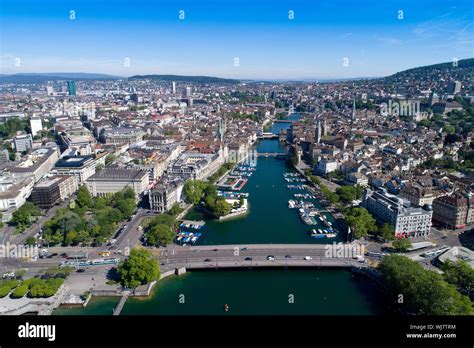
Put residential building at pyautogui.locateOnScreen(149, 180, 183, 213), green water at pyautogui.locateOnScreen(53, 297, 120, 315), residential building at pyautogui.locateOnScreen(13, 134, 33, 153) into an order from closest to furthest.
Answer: green water at pyautogui.locateOnScreen(53, 297, 120, 315) → residential building at pyautogui.locateOnScreen(149, 180, 183, 213) → residential building at pyautogui.locateOnScreen(13, 134, 33, 153)

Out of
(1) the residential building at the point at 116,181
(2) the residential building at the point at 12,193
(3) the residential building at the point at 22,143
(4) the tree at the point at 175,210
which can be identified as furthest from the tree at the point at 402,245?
(3) the residential building at the point at 22,143

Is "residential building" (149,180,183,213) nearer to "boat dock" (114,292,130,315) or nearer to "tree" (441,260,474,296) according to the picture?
"boat dock" (114,292,130,315)

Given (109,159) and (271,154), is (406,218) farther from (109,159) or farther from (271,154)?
(109,159)

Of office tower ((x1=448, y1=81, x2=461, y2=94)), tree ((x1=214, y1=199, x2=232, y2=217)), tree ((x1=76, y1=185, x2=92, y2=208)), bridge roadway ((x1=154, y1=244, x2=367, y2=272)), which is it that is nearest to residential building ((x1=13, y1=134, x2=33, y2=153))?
tree ((x1=76, y1=185, x2=92, y2=208))

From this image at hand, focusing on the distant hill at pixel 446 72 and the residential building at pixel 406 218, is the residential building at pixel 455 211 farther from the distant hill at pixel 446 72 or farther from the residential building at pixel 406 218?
the distant hill at pixel 446 72
